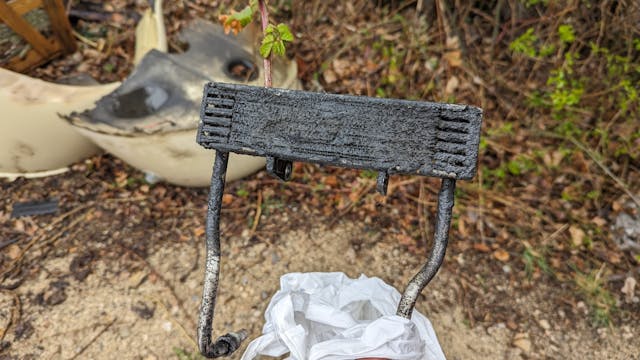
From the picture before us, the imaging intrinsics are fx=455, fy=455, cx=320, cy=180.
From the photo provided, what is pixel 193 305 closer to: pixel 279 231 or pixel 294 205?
pixel 279 231

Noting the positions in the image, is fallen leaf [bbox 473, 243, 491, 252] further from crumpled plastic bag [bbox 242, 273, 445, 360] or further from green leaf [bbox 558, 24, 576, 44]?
green leaf [bbox 558, 24, 576, 44]

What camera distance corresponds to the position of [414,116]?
4.37ft

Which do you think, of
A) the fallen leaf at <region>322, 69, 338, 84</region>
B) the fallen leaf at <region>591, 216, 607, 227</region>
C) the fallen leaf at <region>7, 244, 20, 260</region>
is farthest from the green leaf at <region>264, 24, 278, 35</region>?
the fallen leaf at <region>591, 216, 607, 227</region>

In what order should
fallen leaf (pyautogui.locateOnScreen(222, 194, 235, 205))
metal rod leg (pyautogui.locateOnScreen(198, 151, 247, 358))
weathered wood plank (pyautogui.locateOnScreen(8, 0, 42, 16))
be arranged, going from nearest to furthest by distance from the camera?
metal rod leg (pyautogui.locateOnScreen(198, 151, 247, 358)) → fallen leaf (pyautogui.locateOnScreen(222, 194, 235, 205)) → weathered wood plank (pyautogui.locateOnScreen(8, 0, 42, 16))

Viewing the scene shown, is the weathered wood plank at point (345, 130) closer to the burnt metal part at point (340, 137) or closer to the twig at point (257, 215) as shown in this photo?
the burnt metal part at point (340, 137)

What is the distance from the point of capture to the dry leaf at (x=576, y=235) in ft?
8.61

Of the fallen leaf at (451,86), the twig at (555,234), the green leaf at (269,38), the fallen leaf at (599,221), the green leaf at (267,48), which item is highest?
the green leaf at (269,38)

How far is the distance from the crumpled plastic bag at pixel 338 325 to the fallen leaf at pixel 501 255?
970mm

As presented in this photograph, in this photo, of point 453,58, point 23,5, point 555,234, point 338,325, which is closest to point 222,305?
point 338,325

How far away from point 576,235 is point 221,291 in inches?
80.7

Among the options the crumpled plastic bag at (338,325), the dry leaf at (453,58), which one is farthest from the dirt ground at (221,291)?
the dry leaf at (453,58)

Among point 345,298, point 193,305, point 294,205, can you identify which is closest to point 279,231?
point 294,205

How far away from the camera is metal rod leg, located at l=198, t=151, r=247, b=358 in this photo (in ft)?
4.60

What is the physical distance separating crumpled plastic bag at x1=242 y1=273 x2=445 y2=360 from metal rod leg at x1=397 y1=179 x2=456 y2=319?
0.19ft
